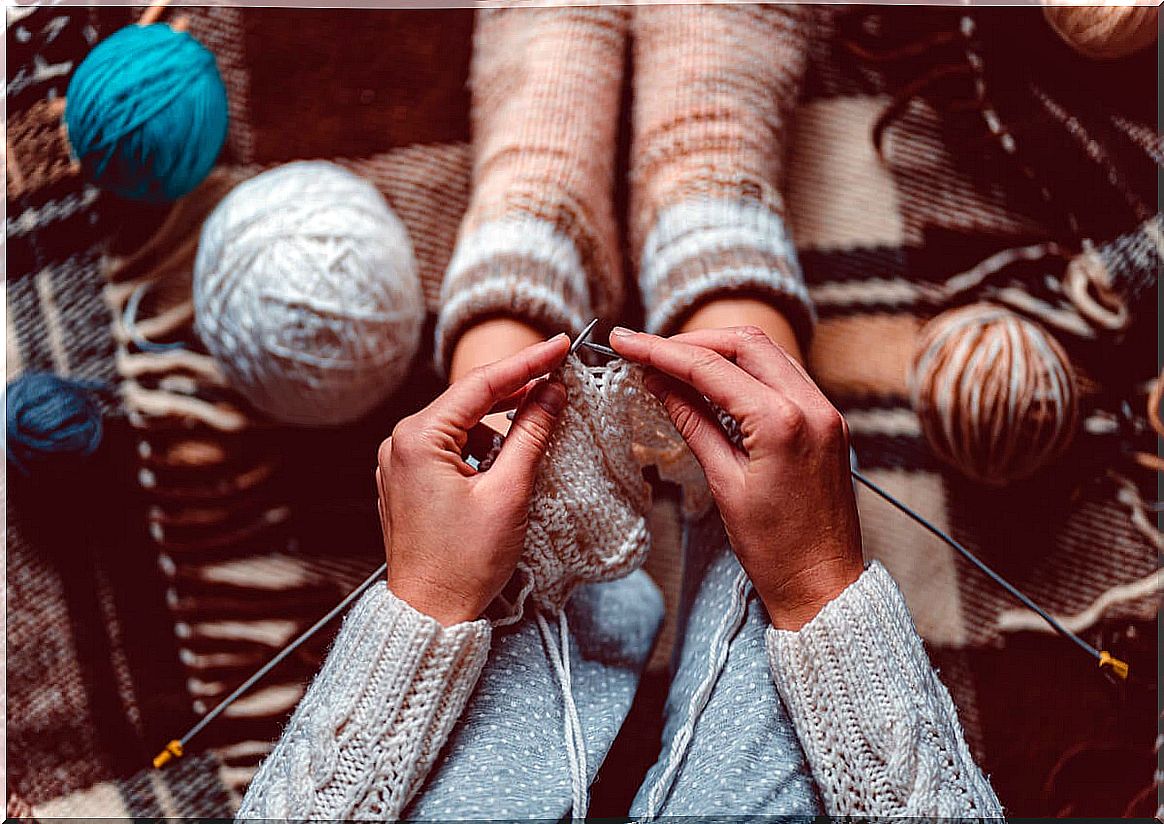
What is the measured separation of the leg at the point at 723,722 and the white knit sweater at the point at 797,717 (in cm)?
2

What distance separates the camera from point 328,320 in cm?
62

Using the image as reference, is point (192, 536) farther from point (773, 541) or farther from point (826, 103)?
point (826, 103)

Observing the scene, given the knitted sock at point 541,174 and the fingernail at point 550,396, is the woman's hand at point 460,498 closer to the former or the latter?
the fingernail at point 550,396

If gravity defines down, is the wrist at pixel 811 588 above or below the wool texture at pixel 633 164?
below

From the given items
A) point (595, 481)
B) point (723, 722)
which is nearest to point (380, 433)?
point (595, 481)

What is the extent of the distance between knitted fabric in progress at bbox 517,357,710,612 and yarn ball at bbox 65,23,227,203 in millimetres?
364

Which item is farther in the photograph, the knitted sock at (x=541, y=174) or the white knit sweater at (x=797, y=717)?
the knitted sock at (x=541, y=174)

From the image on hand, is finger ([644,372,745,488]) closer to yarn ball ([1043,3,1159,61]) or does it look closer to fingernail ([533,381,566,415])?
fingernail ([533,381,566,415])

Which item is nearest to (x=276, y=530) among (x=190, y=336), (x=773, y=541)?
(x=190, y=336)

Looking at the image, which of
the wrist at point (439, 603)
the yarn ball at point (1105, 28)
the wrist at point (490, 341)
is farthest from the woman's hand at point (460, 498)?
the yarn ball at point (1105, 28)

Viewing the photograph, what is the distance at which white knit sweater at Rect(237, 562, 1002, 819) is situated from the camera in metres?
0.45

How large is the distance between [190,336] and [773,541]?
0.53 metres

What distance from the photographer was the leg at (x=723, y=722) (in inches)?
18.5

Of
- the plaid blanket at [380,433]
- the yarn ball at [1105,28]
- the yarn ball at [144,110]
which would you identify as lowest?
the plaid blanket at [380,433]
